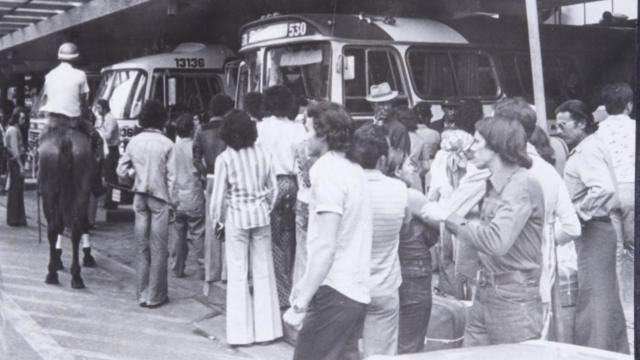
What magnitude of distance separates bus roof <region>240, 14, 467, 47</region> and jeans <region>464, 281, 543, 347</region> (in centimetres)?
764

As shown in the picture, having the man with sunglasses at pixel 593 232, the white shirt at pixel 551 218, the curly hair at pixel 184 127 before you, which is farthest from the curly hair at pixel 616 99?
the curly hair at pixel 184 127

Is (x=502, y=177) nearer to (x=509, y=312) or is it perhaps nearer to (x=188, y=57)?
(x=509, y=312)

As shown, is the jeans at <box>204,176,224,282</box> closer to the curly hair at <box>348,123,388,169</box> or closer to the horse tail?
the horse tail

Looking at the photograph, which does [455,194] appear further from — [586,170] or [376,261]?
[586,170]

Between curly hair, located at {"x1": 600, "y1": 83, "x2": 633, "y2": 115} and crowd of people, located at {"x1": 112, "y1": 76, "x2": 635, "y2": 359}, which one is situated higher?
curly hair, located at {"x1": 600, "y1": 83, "x2": 633, "y2": 115}

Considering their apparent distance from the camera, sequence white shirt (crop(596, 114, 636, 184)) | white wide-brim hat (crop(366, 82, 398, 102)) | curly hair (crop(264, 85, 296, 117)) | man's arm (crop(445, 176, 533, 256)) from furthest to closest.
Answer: white wide-brim hat (crop(366, 82, 398, 102)) → curly hair (crop(264, 85, 296, 117)) → white shirt (crop(596, 114, 636, 184)) → man's arm (crop(445, 176, 533, 256))

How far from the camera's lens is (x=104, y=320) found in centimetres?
878

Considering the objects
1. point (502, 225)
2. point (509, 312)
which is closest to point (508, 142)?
point (502, 225)

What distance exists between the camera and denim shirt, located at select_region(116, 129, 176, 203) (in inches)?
362

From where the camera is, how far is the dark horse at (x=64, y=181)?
10102 millimetres

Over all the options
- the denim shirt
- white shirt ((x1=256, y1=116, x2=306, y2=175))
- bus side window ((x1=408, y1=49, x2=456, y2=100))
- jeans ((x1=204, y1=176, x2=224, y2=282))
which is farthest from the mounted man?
bus side window ((x1=408, y1=49, x2=456, y2=100))

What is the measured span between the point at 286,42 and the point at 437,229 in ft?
24.3

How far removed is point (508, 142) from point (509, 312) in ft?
2.76

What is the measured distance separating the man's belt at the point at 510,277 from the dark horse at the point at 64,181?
5887 mm
